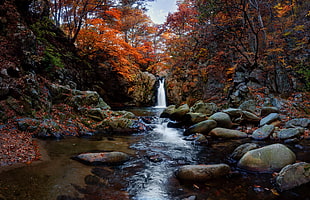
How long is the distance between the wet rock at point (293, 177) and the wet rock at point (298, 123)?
5079mm

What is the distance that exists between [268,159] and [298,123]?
191 inches

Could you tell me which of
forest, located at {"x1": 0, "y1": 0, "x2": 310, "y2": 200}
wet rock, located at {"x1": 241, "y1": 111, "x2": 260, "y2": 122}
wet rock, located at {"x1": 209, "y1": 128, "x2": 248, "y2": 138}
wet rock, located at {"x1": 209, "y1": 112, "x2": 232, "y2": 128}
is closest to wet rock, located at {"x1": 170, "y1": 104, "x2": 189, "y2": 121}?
forest, located at {"x1": 0, "y1": 0, "x2": 310, "y2": 200}

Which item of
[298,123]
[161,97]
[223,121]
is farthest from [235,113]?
[161,97]

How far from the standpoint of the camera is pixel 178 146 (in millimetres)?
6844

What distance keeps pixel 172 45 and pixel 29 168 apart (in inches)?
589

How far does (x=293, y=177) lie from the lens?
3.40 meters

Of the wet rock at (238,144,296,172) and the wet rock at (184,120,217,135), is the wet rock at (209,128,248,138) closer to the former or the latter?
the wet rock at (184,120,217,135)

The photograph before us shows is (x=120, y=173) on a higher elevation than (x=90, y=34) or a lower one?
lower

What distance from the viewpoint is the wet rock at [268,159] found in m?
4.25

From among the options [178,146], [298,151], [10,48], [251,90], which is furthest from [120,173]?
[251,90]

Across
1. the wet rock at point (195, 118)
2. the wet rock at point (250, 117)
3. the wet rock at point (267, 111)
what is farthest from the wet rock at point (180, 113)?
the wet rock at point (267, 111)

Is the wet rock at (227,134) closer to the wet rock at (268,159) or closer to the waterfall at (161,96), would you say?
the wet rock at (268,159)

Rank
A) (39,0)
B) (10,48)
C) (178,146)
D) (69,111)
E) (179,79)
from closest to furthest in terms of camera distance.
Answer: (178,146) < (10,48) < (69,111) < (39,0) < (179,79)

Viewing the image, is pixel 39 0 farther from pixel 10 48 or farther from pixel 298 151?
pixel 298 151
